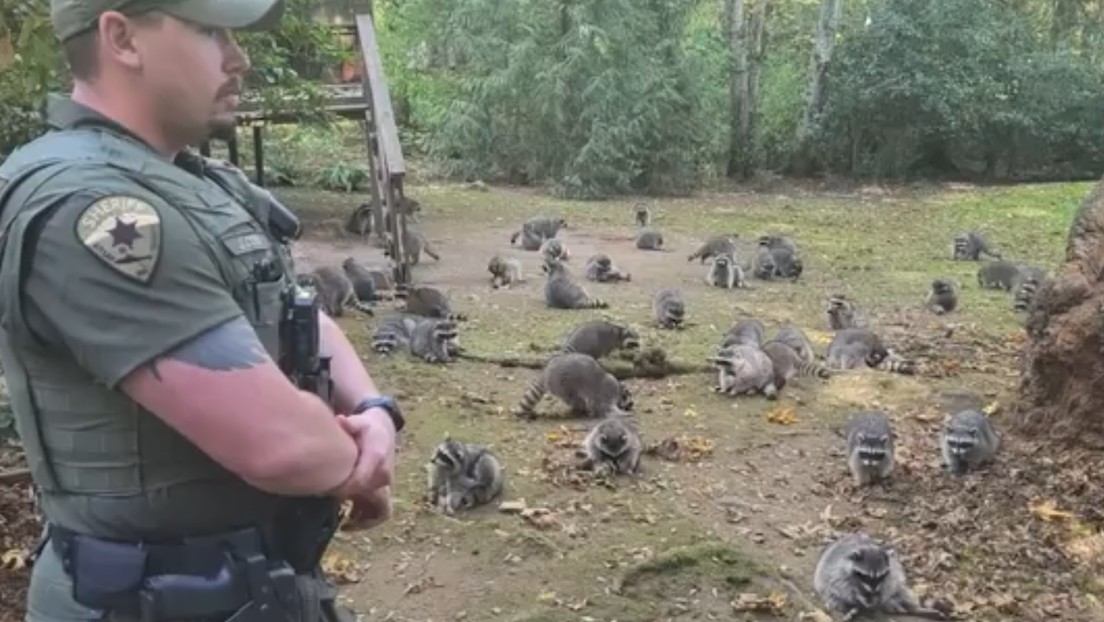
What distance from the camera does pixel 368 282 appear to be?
13.1 metres

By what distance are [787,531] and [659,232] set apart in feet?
39.0

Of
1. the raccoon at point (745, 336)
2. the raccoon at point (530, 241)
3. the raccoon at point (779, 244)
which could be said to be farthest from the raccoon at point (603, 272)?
the raccoon at point (745, 336)

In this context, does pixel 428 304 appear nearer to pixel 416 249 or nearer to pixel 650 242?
pixel 416 249

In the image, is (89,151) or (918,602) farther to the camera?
(918,602)

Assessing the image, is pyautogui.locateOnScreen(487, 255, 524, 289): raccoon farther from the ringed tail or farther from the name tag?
the name tag

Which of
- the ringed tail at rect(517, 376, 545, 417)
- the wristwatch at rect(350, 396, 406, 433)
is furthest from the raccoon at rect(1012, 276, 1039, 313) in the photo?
the wristwatch at rect(350, 396, 406, 433)

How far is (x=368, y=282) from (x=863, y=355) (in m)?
4.99

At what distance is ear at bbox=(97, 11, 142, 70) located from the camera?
2250 mm

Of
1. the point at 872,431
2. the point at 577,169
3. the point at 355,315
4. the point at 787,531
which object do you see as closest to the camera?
the point at 787,531

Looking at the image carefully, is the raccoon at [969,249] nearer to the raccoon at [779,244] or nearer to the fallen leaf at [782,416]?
the raccoon at [779,244]

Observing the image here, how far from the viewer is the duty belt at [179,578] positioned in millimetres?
2287

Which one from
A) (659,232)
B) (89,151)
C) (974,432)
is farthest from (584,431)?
(659,232)

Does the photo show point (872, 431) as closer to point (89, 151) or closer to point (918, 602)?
point (918, 602)

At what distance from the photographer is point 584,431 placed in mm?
8938
